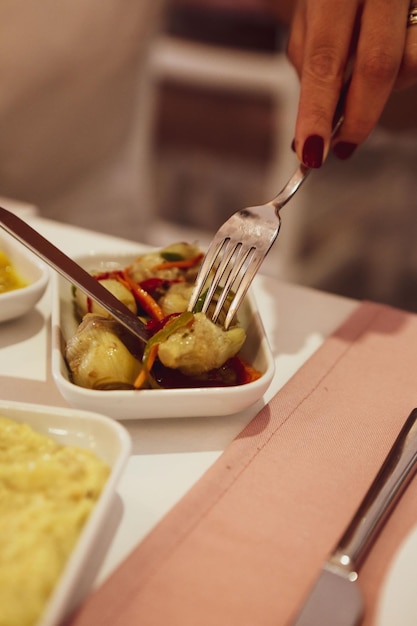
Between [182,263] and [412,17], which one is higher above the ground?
[412,17]

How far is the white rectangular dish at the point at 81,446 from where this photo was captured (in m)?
0.58

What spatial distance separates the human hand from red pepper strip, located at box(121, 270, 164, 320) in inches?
15.0

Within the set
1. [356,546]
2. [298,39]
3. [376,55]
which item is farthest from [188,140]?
[356,546]

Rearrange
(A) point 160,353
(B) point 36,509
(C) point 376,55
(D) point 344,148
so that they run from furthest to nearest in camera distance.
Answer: (D) point 344,148
(C) point 376,55
(A) point 160,353
(B) point 36,509

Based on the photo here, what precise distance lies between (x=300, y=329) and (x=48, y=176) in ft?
A: 5.19

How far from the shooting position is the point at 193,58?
3.84m

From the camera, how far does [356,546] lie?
69 cm

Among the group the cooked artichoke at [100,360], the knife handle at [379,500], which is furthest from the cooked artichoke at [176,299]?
the knife handle at [379,500]

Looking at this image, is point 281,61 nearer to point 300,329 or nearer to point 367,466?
point 300,329

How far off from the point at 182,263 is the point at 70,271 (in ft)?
0.89

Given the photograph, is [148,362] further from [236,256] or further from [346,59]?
[346,59]

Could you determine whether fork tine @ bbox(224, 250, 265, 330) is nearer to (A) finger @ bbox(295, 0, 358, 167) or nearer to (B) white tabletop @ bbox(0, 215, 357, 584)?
(B) white tabletop @ bbox(0, 215, 357, 584)

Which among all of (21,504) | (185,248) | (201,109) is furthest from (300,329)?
(201,109)

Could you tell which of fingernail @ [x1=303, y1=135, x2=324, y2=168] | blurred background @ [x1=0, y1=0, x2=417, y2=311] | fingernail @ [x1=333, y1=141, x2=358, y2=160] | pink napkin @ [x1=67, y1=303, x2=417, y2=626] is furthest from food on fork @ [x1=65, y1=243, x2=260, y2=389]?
blurred background @ [x1=0, y1=0, x2=417, y2=311]
